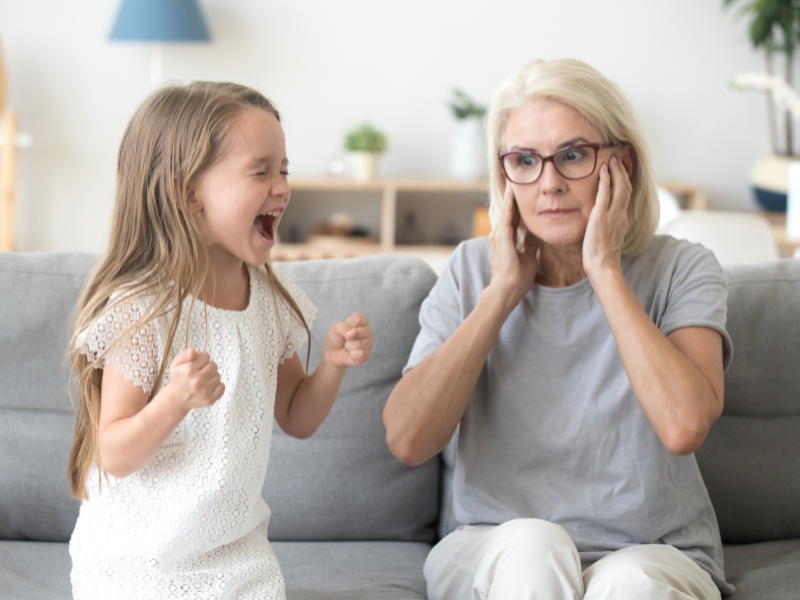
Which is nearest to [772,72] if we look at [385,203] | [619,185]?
[385,203]

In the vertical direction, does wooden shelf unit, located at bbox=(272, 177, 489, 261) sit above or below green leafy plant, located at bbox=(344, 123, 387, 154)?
below

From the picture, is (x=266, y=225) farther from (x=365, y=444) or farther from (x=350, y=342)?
(x=365, y=444)

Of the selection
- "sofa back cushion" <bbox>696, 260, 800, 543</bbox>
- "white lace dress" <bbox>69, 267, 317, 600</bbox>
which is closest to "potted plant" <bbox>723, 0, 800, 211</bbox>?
"sofa back cushion" <bbox>696, 260, 800, 543</bbox>

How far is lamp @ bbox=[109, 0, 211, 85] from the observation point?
4023 millimetres

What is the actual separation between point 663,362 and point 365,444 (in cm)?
58

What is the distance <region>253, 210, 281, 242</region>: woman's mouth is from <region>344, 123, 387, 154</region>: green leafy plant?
10.4 ft

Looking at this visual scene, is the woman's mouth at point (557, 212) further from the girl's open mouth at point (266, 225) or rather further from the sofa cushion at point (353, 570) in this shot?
the sofa cushion at point (353, 570)

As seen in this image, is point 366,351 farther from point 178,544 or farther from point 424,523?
point 424,523

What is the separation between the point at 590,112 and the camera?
1271mm

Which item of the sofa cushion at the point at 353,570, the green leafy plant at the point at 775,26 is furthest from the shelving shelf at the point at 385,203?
the sofa cushion at the point at 353,570

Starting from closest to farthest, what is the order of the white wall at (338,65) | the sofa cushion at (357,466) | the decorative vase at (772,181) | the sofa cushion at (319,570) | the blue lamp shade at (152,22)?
the sofa cushion at (319,570) → the sofa cushion at (357,466) → the decorative vase at (772,181) → the blue lamp shade at (152,22) → the white wall at (338,65)

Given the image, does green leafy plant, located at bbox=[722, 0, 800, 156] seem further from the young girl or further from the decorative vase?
the young girl

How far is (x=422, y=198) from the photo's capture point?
466 cm

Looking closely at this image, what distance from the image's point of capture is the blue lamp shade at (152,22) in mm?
4023
